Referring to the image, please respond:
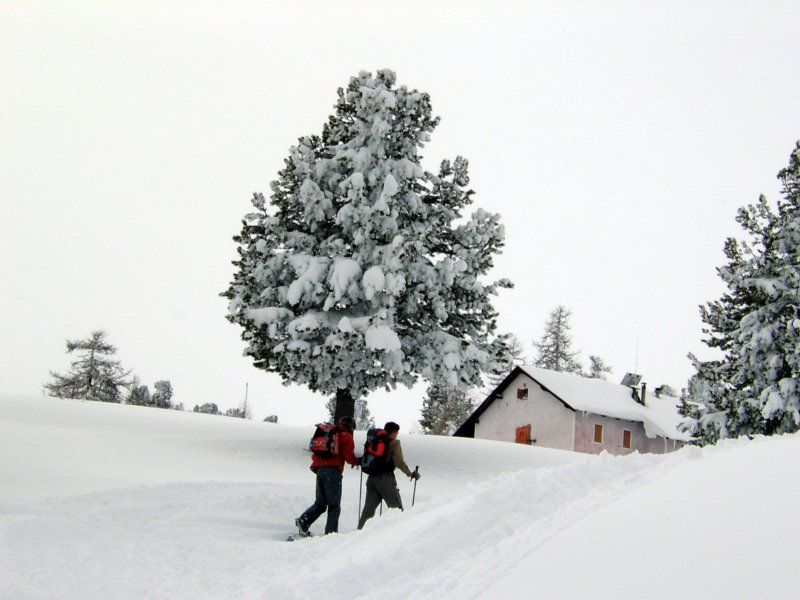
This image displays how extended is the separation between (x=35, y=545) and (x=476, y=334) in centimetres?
1371

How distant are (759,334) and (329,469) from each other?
16.3 meters

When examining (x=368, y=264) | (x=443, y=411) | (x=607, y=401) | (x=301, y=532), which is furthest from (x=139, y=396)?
(x=301, y=532)

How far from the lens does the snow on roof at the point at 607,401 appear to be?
44.3 meters

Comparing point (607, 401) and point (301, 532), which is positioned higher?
point (607, 401)

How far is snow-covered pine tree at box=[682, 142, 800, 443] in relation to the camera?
21609 mm

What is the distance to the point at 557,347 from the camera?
245 ft

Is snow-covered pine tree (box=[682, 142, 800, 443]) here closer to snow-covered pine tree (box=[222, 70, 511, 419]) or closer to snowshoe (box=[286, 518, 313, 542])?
snow-covered pine tree (box=[222, 70, 511, 419])

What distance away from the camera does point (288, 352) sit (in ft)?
60.1

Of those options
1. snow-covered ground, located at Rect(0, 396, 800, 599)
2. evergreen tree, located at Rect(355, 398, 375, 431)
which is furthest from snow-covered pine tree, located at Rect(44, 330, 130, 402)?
snow-covered ground, located at Rect(0, 396, 800, 599)

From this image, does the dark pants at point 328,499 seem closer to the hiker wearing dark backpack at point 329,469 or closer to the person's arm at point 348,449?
the hiker wearing dark backpack at point 329,469

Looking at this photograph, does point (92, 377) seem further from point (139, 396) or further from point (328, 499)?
point (328, 499)

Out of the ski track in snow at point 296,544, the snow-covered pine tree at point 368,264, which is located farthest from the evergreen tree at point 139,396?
the ski track in snow at point 296,544

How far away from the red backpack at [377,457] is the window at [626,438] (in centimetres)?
3824

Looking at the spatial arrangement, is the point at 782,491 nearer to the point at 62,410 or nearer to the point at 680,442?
the point at 62,410
